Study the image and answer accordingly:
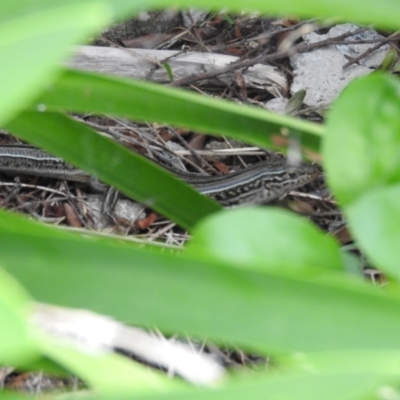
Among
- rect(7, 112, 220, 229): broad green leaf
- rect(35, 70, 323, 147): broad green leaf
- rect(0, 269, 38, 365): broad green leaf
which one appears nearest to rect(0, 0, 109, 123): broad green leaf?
rect(0, 269, 38, 365): broad green leaf

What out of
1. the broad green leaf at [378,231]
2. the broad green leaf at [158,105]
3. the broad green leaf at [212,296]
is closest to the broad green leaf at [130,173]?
the broad green leaf at [158,105]

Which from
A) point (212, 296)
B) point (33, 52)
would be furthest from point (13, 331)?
point (212, 296)

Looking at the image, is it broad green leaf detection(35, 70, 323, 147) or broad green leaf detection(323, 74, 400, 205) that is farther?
broad green leaf detection(35, 70, 323, 147)

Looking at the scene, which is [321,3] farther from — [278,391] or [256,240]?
[278,391]

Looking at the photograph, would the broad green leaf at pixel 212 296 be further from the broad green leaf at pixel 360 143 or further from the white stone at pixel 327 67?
the white stone at pixel 327 67

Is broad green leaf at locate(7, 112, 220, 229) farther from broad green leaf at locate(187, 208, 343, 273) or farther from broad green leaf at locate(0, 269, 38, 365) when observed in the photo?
broad green leaf at locate(0, 269, 38, 365)

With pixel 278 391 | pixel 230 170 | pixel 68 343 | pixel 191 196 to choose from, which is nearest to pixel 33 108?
pixel 191 196
